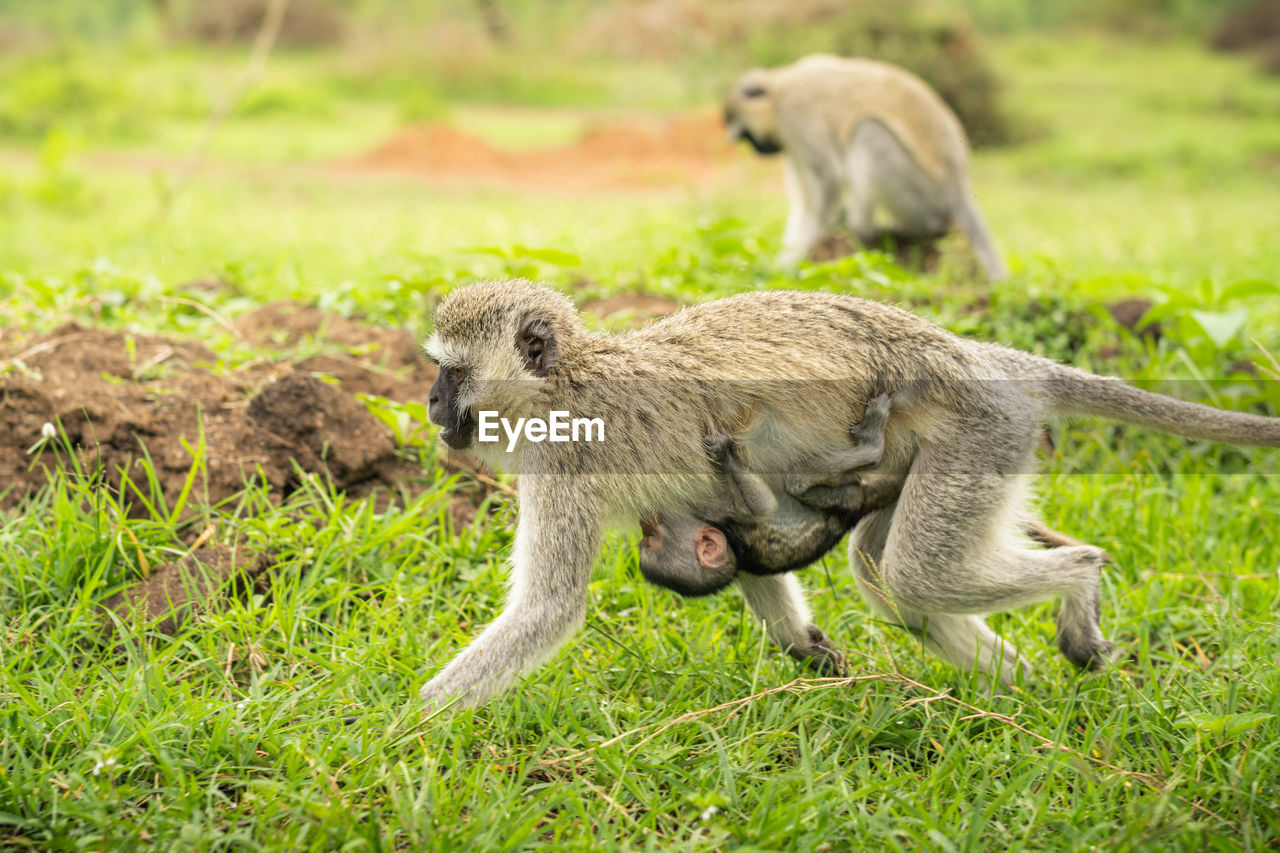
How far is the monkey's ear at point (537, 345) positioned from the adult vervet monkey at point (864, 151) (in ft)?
15.8

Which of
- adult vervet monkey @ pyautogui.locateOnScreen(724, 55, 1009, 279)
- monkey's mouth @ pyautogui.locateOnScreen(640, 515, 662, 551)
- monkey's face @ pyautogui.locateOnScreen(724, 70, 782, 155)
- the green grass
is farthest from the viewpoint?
monkey's face @ pyautogui.locateOnScreen(724, 70, 782, 155)

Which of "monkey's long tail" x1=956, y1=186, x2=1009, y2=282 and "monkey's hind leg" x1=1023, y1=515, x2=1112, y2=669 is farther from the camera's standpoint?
"monkey's long tail" x1=956, y1=186, x2=1009, y2=282

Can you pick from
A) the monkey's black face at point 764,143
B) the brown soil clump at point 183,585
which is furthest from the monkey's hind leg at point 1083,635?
the monkey's black face at point 764,143

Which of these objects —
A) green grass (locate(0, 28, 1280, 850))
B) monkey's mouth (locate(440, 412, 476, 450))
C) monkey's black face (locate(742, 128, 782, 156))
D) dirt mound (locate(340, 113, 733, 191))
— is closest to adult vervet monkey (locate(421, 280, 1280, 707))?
monkey's mouth (locate(440, 412, 476, 450))

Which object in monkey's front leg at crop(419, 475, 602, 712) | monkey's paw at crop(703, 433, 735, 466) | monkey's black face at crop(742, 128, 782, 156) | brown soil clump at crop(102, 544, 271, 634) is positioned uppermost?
monkey's black face at crop(742, 128, 782, 156)

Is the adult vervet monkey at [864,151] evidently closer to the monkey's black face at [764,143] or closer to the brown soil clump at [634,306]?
the monkey's black face at [764,143]

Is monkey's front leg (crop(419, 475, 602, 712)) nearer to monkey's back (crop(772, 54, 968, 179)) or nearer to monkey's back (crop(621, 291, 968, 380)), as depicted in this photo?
monkey's back (crop(621, 291, 968, 380))

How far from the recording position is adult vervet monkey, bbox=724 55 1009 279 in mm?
8039

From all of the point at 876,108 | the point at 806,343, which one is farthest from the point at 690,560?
the point at 876,108

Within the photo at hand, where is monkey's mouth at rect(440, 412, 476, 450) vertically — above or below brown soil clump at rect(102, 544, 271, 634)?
above

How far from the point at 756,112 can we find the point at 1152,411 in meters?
Result: 5.73

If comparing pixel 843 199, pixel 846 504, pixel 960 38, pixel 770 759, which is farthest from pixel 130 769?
pixel 960 38

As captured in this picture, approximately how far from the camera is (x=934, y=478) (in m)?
3.29

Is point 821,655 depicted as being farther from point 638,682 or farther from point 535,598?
point 535,598
